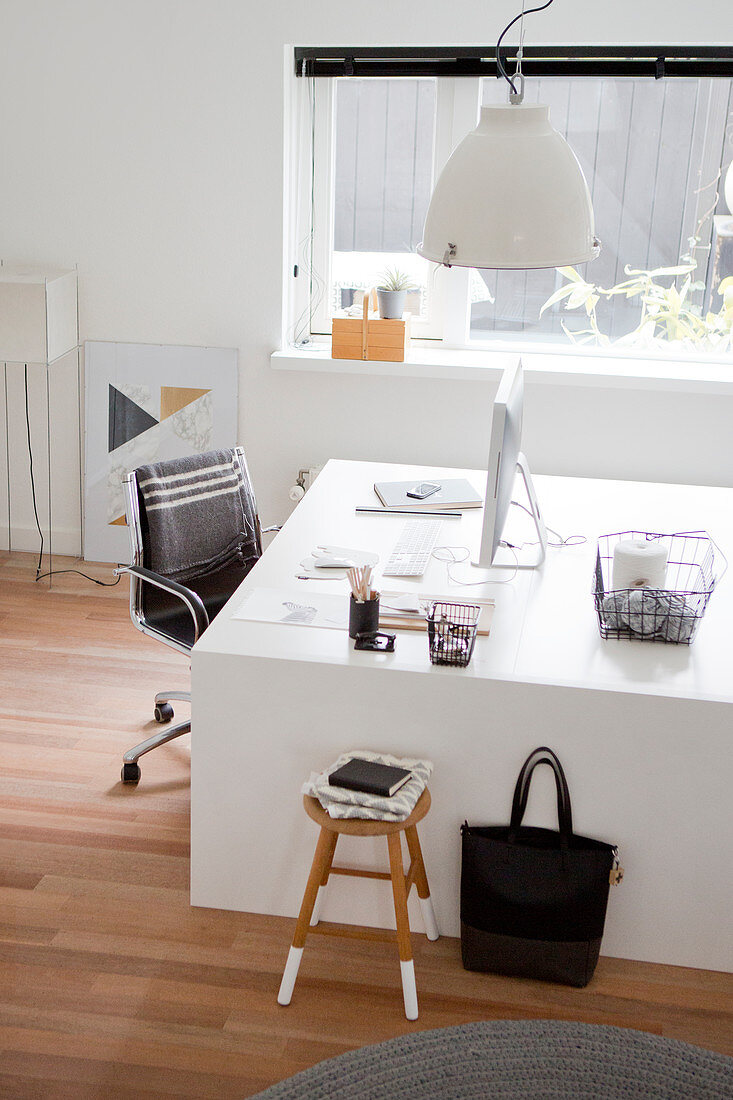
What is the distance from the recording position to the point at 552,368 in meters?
4.32

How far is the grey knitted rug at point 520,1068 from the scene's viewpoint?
6.96 ft

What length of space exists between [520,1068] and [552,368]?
2809 mm

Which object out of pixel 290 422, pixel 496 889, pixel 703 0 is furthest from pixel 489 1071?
pixel 703 0

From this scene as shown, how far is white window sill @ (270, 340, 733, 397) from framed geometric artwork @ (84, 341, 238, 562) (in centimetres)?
31

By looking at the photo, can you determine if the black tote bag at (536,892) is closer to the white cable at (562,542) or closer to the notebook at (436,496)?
the white cable at (562,542)

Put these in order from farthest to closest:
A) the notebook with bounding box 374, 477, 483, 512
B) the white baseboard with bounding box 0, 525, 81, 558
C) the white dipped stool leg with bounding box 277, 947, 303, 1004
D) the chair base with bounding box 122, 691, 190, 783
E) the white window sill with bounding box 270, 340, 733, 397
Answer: the white baseboard with bounding box 0, 525, 81, 558, the white window sill with bounding box 270, 340, 733, 397, the notebook with bounding box 374, 477, 483, 512, the chair base with bounding box 122, 691, 190, 783, the white dipped stool leg with bounding box 277, 947, 303, 1004

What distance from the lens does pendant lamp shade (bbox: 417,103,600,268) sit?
2.09 metres

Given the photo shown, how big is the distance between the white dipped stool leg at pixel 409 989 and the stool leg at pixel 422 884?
0.18 meters

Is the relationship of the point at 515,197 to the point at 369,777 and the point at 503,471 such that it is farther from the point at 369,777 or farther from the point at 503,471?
the point at 369,777

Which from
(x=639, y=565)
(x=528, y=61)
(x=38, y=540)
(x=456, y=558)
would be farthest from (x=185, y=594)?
(x=528, y=61)

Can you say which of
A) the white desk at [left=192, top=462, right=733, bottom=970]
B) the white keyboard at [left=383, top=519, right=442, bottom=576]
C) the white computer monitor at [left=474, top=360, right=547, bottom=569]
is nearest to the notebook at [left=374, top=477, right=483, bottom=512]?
the white keyboard at [left=383, top=519, right=442, bottom=576]

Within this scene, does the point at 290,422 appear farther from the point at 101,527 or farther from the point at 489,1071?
the point at 489,1071

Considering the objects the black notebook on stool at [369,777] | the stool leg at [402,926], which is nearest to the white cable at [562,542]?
the black notebook on stool at [369,777]

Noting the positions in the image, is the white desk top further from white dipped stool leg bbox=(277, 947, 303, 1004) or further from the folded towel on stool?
white dipped stool leg bbox=(277, 947, 303, 1004)
